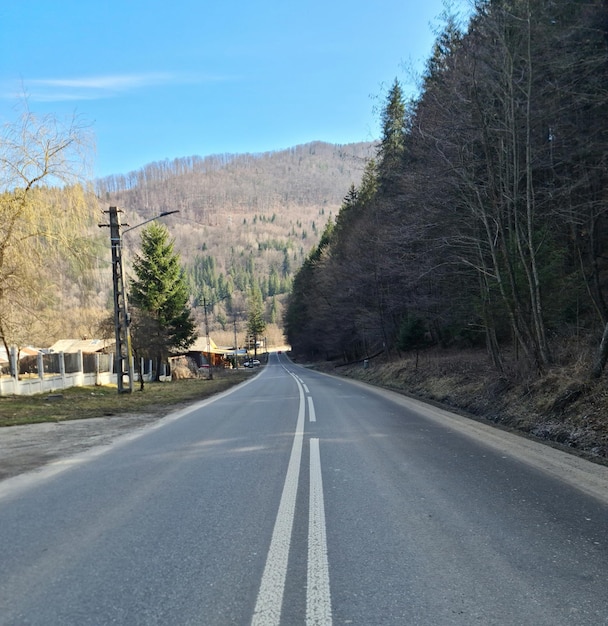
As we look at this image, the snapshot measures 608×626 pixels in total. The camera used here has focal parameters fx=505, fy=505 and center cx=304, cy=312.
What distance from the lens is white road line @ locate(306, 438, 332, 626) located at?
3.02 meters

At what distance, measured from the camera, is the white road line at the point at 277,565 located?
303cm

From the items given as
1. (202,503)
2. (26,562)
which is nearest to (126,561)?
(26,562)

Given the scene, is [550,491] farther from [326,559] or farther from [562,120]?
[562,120]

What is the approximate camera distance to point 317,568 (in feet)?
12.0

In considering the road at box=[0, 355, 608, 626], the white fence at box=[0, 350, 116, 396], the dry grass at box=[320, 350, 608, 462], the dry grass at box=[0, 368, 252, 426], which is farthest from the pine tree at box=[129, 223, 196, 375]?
the road at box=[0, 355, 608, 626]

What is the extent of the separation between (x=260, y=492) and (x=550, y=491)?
323 centimetres

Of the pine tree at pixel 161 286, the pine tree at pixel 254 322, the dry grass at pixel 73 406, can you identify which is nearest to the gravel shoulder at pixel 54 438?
the dry grass at pixel 73 406

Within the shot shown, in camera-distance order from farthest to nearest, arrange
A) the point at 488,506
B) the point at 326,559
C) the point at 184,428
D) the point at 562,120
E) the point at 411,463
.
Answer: the point at 562,120 < the point at 184,428 < the point at 411,463 < the point at 488,506 < the point at 326,559

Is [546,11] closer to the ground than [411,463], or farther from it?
farther from it

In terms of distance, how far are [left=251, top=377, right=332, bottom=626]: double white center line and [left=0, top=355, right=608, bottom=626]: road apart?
15 millimetres

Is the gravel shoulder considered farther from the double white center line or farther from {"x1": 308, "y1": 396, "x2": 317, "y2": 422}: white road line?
the double white center line

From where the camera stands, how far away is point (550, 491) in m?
5.62

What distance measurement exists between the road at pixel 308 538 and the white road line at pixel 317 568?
0.04ft

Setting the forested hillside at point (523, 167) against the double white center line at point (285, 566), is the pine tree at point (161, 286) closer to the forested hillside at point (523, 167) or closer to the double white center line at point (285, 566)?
the forested hillside at point (523, 167)
